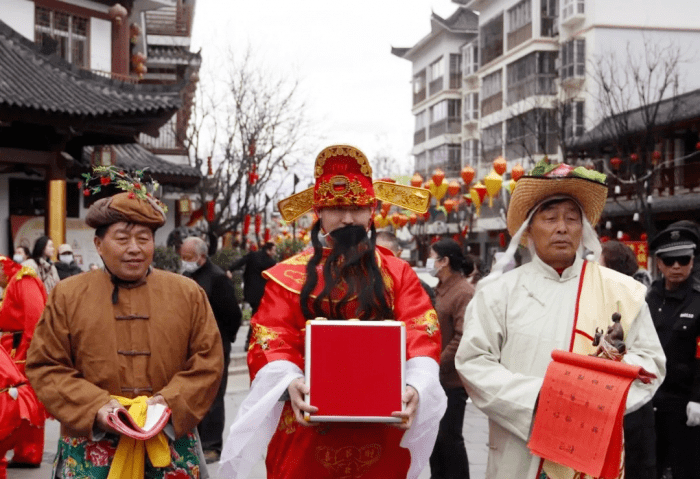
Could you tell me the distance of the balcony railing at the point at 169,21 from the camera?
3166cm

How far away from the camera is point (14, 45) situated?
16.0 m

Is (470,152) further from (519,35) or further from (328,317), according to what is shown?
(328,317)

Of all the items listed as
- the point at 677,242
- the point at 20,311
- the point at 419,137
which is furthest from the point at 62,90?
the point at 419,137

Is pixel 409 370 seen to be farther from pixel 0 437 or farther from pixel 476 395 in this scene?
pixel 0 437

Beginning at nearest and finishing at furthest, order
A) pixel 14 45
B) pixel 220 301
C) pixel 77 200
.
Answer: pixel 220 301
pixel 14 45
pixel 77 200

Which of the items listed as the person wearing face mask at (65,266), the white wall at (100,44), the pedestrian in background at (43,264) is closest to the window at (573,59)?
the white wall at (100,44)

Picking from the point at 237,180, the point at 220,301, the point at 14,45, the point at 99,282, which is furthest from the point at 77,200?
the point at 99,282

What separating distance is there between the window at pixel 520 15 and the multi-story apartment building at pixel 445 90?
6.87 metres

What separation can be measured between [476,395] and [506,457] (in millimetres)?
268

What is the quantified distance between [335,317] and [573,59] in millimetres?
32629

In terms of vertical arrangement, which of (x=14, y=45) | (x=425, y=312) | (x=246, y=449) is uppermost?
(x=14, y=45)

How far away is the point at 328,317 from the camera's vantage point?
10.9 ft

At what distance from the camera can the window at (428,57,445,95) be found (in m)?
51.9

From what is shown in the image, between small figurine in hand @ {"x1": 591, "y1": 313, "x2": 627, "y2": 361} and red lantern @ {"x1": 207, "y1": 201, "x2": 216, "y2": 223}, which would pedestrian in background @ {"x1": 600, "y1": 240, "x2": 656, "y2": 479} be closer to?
small figurine in hand @ {"x1": 591, "y1": 313, "x2": 627, "y2": 361}
